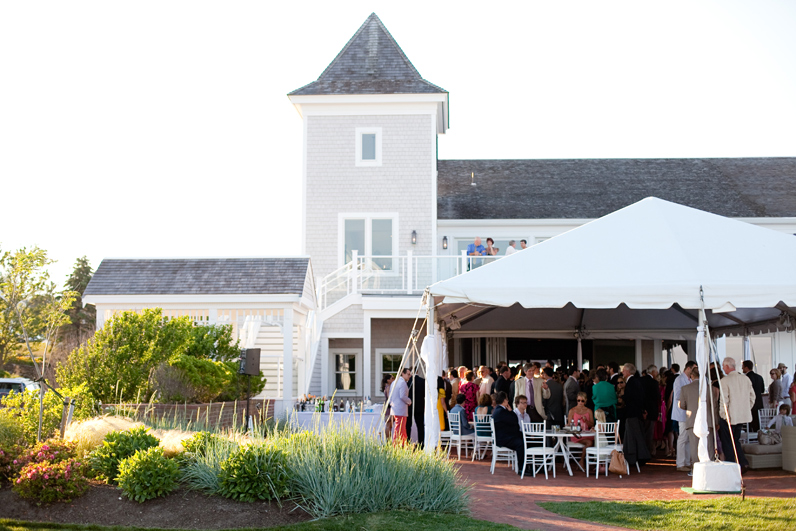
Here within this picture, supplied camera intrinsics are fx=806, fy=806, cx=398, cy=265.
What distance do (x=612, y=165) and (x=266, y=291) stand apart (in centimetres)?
1574

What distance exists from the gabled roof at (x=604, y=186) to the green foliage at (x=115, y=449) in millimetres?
16460

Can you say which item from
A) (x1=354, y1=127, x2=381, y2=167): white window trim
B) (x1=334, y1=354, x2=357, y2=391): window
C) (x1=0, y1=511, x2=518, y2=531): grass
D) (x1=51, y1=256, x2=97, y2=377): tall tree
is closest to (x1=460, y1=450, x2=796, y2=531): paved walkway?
(x1=0, y1=511, x2=518, y2=531): grass

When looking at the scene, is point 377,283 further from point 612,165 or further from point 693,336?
point 612,165

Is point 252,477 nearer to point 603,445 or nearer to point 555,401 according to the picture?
point 603,445

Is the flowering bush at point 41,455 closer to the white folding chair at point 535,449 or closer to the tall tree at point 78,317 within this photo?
the white folding chair at point 535,449

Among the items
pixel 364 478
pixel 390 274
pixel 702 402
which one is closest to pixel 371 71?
pixel 390 274

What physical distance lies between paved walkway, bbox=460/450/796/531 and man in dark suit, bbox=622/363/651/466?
281 mm

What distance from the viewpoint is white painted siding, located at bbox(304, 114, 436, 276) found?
950 inches

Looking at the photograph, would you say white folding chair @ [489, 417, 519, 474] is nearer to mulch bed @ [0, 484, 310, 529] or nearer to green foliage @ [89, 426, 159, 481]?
mulch bed @ [0, 484, 310, 529]

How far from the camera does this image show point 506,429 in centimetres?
1188

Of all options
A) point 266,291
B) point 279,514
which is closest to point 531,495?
point 279,514

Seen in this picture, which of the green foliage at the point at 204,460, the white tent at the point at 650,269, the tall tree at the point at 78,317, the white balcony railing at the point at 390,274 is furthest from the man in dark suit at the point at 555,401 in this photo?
the tall tree at the point at 78,317

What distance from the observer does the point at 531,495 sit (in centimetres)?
994

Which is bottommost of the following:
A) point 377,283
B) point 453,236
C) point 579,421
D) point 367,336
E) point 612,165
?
point 579,421
